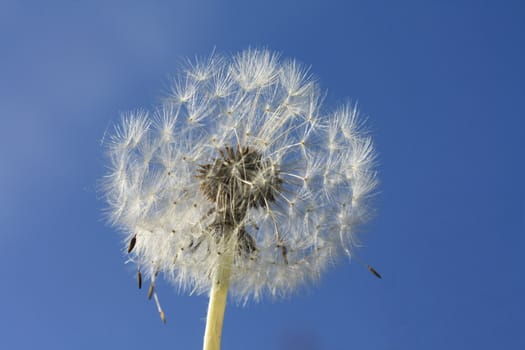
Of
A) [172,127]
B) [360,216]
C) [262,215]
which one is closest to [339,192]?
[360,216]

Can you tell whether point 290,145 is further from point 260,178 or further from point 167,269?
point 167,269

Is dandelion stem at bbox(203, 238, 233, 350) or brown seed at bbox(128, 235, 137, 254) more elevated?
brown seed at bbox(128, 235, 137, 254)

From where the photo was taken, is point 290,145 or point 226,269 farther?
point 290,145

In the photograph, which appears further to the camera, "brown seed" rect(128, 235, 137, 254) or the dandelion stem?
"brown seed" rect(128, 235, 137, 254)

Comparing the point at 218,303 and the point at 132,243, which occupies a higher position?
the point at 132,243

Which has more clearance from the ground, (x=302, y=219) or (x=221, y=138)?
(x=221, y=138)

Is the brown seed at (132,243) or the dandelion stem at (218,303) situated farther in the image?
the brown seed at (132,243)

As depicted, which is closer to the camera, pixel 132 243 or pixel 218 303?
pixel 218 303

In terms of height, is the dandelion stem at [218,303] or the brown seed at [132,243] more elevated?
the brown seed at [132,243]
